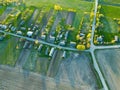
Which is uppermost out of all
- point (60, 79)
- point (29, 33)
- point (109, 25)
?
point (109, 25)

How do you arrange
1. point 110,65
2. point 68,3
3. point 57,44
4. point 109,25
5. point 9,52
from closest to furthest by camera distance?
point 110,65 < point 9,52 < point 57,44 < point 109,25 < point 68,3

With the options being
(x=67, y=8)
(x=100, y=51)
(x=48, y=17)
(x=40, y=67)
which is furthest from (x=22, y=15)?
(x=100, y=51)

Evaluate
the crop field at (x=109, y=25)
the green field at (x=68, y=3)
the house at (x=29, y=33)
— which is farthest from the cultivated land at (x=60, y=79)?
the green field at (x=68, y=3)

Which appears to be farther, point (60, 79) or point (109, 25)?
point (109, 25)

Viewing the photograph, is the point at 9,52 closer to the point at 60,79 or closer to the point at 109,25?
the point at 60,79

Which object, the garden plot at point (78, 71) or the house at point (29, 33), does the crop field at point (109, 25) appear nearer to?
the garden plot at point (78, 71)

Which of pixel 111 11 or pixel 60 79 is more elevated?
pixel 111 11

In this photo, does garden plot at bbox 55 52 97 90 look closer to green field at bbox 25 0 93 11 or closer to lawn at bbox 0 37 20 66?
lawn at bbox 0 37 20 66

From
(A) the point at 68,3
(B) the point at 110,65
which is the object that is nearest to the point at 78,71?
(B) the point at 110,65
